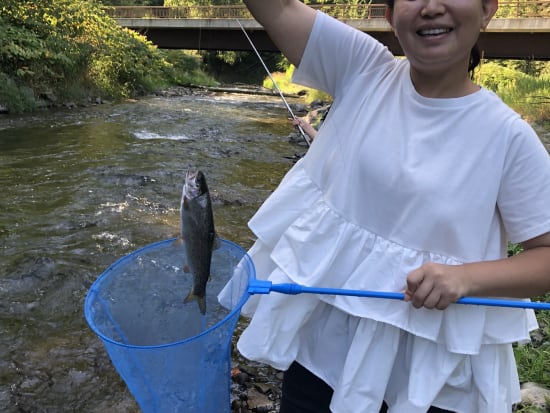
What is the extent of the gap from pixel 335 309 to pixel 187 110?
1567 cm

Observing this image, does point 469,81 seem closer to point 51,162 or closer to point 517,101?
point 51,162

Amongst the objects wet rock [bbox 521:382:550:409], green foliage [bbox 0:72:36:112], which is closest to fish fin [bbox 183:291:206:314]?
wet rock [bbox 521:382:550:409]

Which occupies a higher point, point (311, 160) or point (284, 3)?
point (284, 3)

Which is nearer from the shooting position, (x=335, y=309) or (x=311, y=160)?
(x=335, y=309)

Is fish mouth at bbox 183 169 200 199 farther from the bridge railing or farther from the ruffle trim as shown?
the bridge railing

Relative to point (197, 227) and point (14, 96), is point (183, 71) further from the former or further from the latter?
point (197, 227)

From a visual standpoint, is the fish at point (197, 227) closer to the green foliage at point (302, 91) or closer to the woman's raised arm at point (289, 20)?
the woman's raised arm at point (289, 20)

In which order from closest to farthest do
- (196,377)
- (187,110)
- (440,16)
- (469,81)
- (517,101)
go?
1. (440,16)
2. (469,81)
3. (196,377)
4. (517,101)
5. (187,110)

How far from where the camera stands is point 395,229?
1.37 metres

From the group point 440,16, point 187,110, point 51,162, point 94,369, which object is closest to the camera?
point 440,16

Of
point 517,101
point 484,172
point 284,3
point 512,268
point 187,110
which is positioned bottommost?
point 187,110

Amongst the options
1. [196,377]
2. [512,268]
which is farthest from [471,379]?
[196,377]

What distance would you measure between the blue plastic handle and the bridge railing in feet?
63.3

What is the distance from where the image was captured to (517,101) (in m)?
10.8
